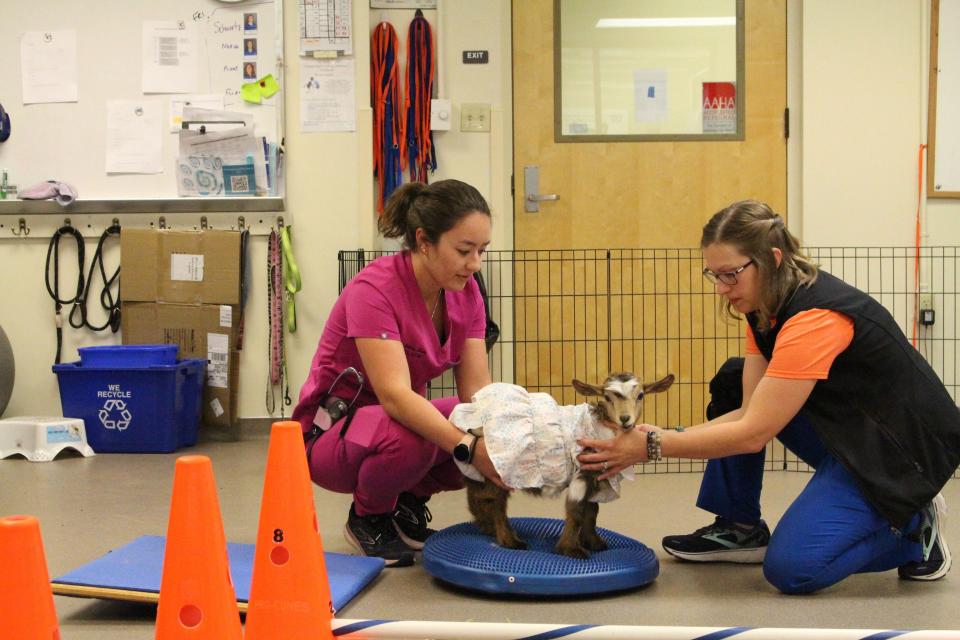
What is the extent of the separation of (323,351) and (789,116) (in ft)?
10.8

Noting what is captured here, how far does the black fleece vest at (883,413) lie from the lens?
7.16ft

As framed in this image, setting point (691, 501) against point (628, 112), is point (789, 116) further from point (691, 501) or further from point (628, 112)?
point (691, 501)

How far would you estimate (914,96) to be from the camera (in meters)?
4.88

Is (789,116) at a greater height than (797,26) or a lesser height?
lesser

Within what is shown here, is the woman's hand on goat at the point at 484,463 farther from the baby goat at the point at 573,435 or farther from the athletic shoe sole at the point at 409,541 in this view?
the athletic shoe sole at the point at 409,541

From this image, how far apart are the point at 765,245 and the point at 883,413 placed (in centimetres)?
46

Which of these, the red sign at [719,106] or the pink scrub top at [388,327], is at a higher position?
the red sign at [719,106]

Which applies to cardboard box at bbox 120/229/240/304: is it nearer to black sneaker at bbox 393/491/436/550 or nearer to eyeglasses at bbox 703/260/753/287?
black sneaker at bbox 393/491/436/550

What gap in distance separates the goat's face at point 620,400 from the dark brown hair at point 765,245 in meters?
0.30

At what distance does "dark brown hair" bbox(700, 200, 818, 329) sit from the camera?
2.19m

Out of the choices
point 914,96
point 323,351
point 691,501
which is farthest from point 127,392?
point 914,96

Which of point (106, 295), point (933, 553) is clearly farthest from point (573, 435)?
point (106, 295)

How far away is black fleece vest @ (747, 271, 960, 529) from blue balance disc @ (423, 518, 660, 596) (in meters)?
0.53

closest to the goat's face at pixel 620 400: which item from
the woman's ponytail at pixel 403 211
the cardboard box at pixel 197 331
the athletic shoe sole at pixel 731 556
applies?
the athletic shoe sole at pixel 731 556
